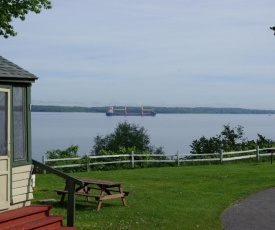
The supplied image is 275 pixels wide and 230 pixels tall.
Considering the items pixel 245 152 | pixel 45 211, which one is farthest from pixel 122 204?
pixel 245 152

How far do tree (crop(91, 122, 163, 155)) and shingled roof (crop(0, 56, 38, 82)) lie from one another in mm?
25384

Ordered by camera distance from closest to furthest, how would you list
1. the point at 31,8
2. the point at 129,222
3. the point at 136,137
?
the point at 129,222 < the point at 31,8 < the point at 136,137

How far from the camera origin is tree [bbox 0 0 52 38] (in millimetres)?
20911

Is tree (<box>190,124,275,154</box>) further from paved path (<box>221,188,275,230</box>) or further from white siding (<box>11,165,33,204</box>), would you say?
white siding (<box>11,165,33,204</box>)

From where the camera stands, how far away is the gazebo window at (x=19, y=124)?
11188mm

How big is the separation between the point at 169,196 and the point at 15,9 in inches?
357

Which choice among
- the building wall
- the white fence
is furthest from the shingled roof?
the white fence

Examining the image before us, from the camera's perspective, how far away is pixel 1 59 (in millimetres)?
12078

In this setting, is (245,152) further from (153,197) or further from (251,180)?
(153,197)

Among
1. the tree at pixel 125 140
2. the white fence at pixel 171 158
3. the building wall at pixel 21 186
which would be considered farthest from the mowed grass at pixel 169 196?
the tree at pixel 125 140

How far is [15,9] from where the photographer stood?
69.2ft

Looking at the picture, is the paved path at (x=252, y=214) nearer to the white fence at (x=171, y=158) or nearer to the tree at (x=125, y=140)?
the white fence at (x=171, y=158)

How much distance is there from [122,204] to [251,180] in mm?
8190

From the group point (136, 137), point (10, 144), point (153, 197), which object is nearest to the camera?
point (10, 144)
